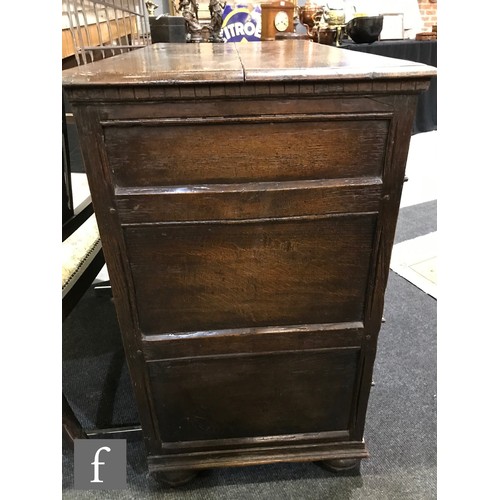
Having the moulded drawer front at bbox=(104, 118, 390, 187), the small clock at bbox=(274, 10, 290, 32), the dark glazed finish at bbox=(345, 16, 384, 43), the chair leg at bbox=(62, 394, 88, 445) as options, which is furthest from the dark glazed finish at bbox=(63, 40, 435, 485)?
the dark glazed finish at bbox=(345, 16, 384, 43)

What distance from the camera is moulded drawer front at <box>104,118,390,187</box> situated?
0.66 meters

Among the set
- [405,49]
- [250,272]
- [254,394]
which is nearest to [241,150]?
[250,272]

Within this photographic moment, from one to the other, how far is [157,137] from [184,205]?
0.11m

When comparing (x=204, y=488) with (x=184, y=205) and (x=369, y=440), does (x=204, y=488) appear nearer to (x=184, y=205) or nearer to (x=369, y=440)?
(x=369, y=440)

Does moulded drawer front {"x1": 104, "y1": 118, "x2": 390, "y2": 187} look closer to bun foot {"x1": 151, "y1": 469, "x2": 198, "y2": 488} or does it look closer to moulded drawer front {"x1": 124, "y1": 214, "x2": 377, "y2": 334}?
moulded drawer front {"x1": 124, "y1": 214, "x2": 377, "y2": 334}

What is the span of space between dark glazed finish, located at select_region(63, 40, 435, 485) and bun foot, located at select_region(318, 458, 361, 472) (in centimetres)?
3

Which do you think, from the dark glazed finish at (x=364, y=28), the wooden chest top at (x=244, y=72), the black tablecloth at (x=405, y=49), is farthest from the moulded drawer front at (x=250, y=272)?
the dark glazed finish at (x=364, y=28)

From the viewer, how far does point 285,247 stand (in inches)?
30.5

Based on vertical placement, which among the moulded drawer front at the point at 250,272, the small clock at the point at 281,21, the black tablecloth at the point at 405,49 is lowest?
the moulded drawer front at the point at 250,272

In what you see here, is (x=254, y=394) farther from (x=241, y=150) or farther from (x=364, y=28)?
(x=364, y=28)

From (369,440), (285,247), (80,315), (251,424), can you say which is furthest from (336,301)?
(80,315)

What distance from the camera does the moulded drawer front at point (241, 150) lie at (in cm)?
66

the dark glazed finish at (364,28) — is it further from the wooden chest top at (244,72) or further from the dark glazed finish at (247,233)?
the wooden chest top at (244,72)

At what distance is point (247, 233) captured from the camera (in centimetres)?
75
